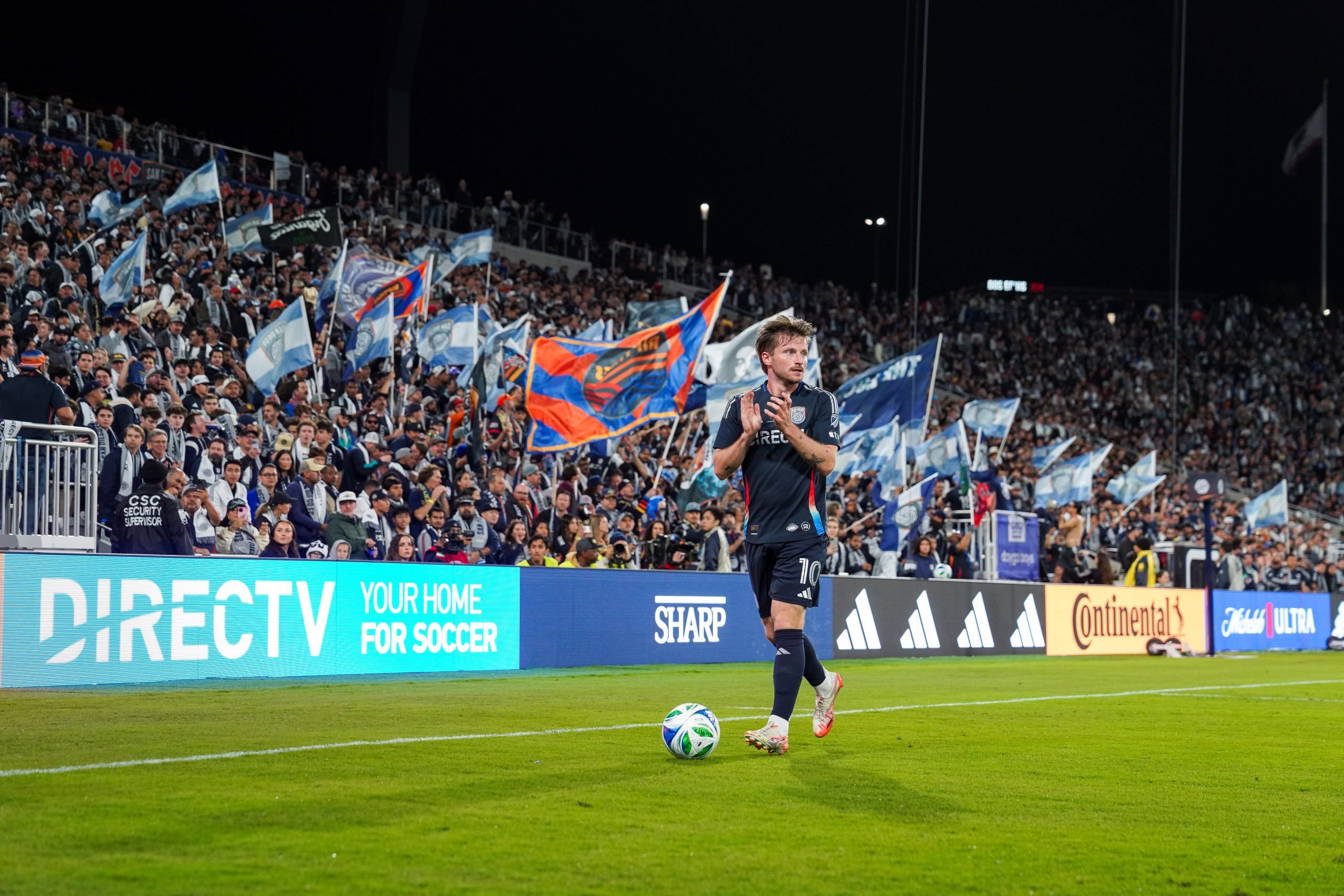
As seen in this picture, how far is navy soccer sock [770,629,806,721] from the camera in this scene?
780 cm

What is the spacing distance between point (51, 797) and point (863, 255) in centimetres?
6237

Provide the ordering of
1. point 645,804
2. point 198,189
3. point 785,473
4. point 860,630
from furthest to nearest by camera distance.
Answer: point 198,189 < point 860,630 < point 785,473 < point 645,804

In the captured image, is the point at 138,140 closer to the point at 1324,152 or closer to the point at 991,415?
the point at 991,415

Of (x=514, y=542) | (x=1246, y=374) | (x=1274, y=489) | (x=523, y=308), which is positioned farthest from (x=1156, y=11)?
(x=514, y=542)

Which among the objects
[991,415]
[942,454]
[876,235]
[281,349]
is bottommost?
[942,454]

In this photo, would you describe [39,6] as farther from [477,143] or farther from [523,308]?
[523,308]

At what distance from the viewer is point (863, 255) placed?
66000 mm

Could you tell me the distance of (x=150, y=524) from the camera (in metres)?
14.2

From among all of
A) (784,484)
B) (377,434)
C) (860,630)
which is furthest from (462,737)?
(860,630)

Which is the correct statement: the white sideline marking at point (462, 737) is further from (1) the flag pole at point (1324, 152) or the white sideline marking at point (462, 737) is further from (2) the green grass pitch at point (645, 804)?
(1) the flag pole at point (1324, 152)

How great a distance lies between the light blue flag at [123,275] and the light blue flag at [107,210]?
2.31m

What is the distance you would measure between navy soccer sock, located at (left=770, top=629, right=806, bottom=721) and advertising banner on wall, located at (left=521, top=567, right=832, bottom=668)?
31.3 ft

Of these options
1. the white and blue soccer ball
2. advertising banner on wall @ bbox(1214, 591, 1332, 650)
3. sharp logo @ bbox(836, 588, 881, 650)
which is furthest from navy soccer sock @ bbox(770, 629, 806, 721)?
advertising banner on wall @ bbox(1214, 591, 1332, 650)

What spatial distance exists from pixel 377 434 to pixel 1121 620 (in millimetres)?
15033
